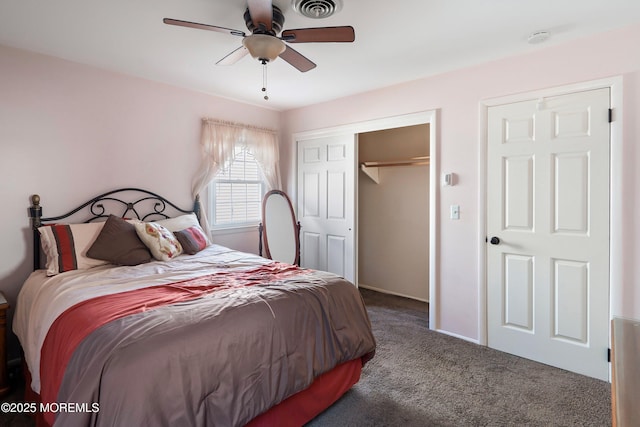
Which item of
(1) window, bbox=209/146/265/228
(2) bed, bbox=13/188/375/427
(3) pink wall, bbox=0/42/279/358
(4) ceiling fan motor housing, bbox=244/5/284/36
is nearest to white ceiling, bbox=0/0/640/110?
(4) ceiling fan motor housing, bbox=244/5/284/36

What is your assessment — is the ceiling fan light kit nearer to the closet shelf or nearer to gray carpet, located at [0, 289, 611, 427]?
gray carpet, located at [0, 289, 611, 427]

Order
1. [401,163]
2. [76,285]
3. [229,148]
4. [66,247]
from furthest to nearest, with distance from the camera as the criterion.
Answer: [401,163]
[229,148]
[66,247]
[76,285]

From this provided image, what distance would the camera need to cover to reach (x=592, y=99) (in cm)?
249

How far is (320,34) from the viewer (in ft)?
6.29

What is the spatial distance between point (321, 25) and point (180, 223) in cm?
232

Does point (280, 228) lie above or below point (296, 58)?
below

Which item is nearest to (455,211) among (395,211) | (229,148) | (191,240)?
(395,211)

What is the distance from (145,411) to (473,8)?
2.74m

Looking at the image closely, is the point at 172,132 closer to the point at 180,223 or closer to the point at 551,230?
the point at 180,223

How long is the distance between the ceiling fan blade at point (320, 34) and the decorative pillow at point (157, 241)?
1.97 meters

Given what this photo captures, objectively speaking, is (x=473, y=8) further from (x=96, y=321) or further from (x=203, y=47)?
(x=96, y=321)

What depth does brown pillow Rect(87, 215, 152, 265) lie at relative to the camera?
8.80ft

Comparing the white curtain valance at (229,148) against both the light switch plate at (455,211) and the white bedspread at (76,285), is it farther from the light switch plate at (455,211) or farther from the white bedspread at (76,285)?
the light switch plate at (455,211)

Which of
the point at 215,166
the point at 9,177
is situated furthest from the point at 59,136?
the point at 215,166
